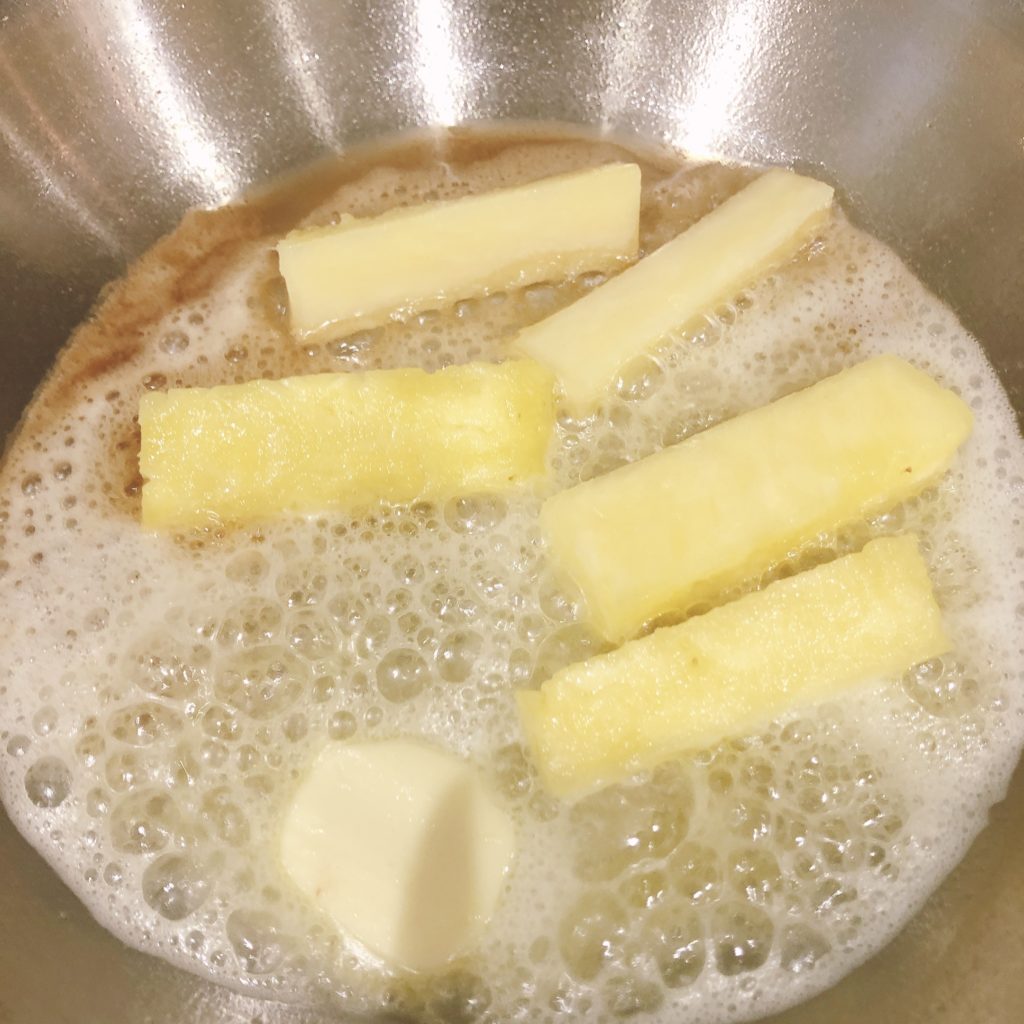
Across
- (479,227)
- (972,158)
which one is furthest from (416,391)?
(972,158)

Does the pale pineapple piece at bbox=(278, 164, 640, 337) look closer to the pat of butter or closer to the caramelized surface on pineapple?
the caramelized surface on pineapple

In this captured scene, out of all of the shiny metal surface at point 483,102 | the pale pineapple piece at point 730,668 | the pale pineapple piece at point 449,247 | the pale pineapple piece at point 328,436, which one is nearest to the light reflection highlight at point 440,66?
the shiny metal surface at point 483,102

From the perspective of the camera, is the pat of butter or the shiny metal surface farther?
the shiny metal surface

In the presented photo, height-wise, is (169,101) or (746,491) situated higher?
(169,101)

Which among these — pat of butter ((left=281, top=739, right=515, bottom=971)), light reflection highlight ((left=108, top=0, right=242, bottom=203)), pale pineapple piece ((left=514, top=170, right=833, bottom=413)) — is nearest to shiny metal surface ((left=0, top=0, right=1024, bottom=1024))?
light reflection highlight ((left=108, top=0, right=242, bottom=203))

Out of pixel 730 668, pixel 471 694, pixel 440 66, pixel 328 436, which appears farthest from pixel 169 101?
pixel 730 668

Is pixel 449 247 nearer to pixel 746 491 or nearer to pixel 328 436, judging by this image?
pixel 328 436
